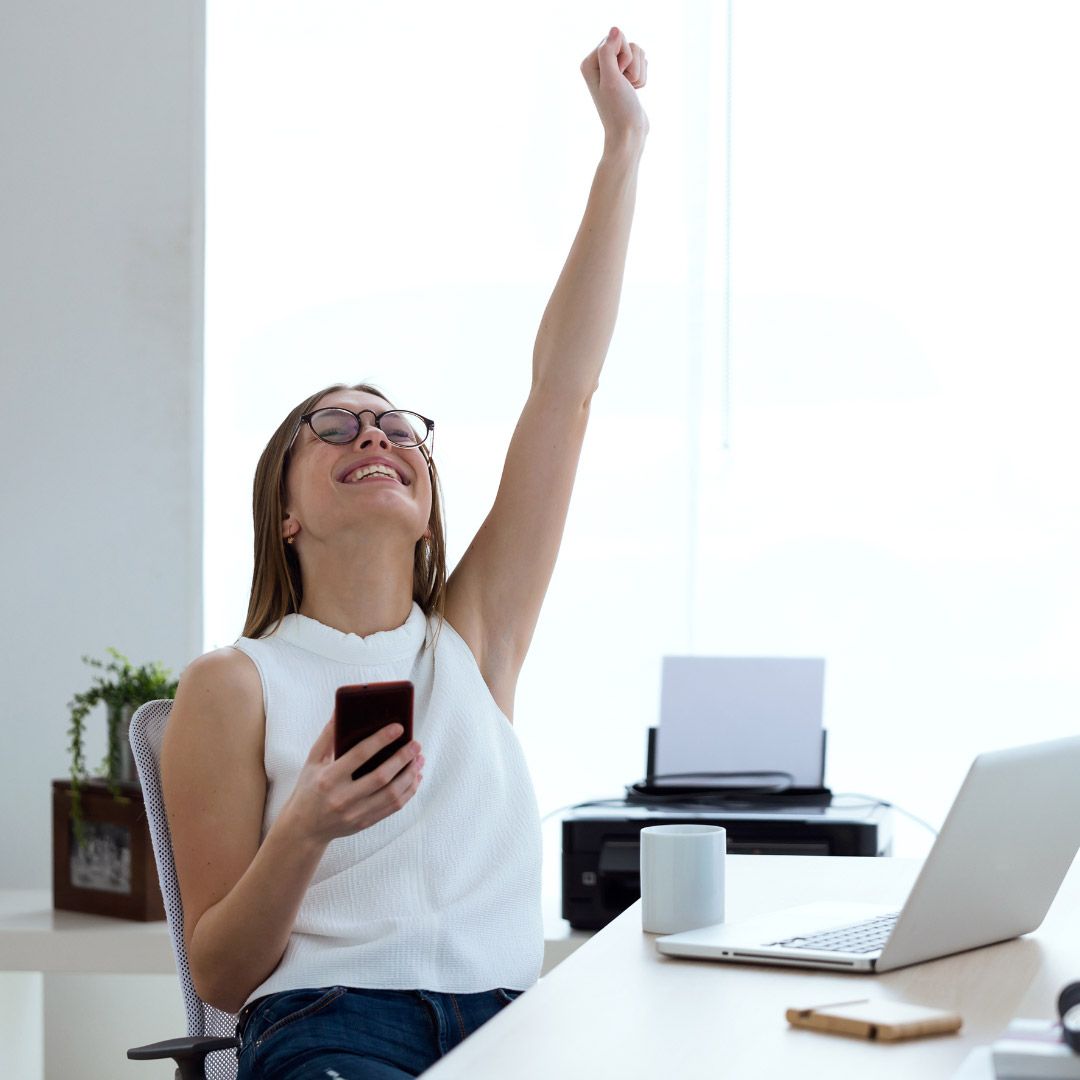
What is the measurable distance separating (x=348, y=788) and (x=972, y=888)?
22.8 inches

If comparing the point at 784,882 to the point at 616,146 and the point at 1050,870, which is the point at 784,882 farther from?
the point at 616,146

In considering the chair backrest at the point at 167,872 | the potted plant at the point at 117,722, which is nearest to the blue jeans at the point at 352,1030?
the chair backrest at the point at 167,872

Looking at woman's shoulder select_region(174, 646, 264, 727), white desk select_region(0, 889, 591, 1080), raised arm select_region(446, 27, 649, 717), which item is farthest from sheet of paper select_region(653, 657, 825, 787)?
woman's shoulder select_region(174, 646, 264, 727)

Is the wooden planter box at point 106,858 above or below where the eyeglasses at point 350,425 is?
below

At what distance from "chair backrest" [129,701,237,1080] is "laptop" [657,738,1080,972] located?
578 millimetres

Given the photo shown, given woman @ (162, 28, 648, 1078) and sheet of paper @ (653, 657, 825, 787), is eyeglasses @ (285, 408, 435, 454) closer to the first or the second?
woman @ (162, 28, 648, 1078)

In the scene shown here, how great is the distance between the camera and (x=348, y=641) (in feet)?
5.50

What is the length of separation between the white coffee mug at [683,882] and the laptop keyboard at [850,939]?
13cm

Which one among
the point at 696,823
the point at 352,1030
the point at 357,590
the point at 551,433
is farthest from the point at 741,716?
the point at 352,1030

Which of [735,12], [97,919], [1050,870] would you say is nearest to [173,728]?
[1050,870]

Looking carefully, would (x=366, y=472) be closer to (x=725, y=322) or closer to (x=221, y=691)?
(x=221, y=691)

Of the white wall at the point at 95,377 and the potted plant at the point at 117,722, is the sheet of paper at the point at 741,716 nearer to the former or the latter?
the potted plant at the point at 117,722

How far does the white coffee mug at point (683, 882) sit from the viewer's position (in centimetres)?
142

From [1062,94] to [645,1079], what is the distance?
104 inches
